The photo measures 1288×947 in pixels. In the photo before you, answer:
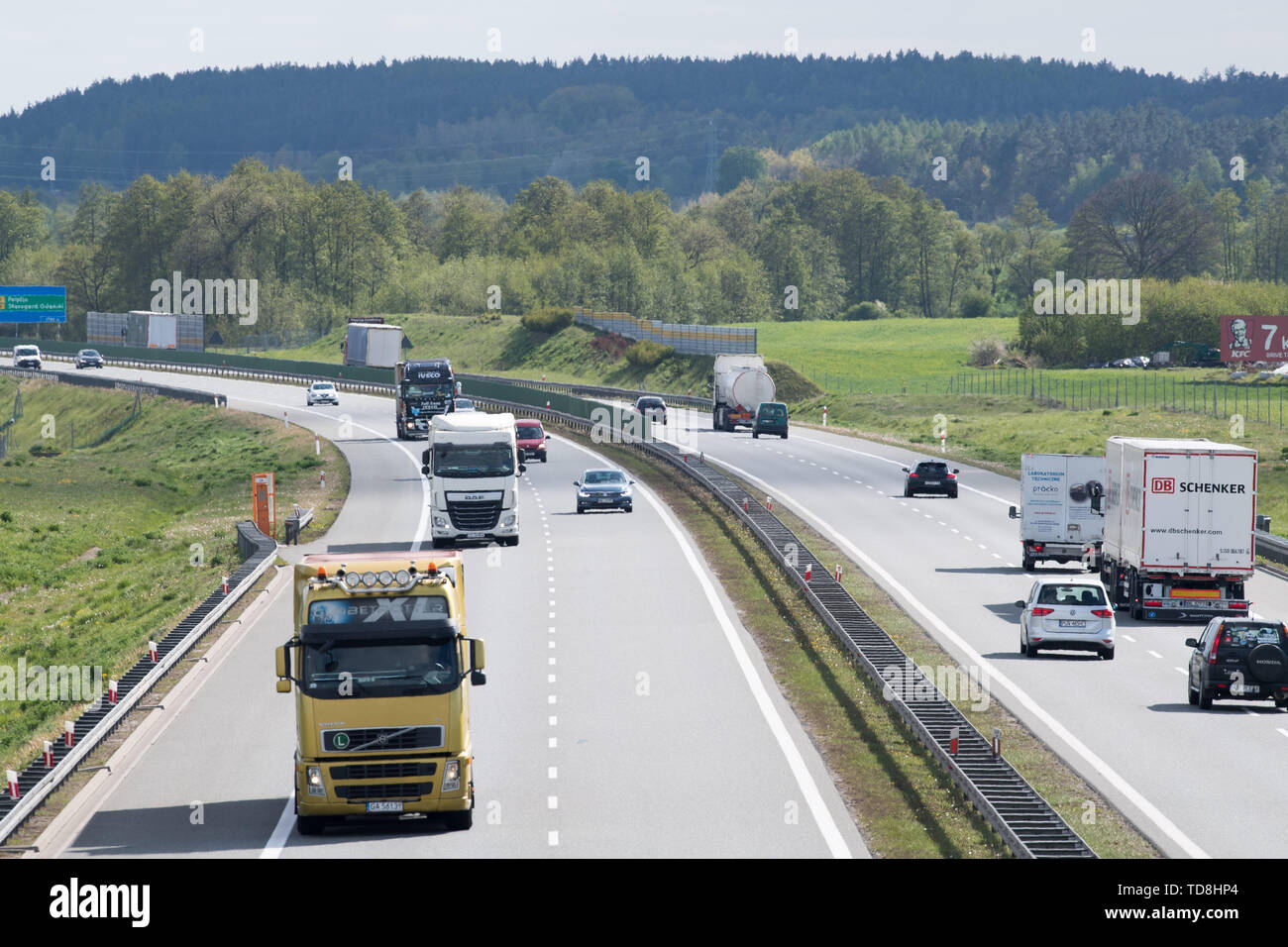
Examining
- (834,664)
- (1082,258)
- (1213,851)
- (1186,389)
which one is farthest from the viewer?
(1082,258)

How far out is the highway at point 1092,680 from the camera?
21.4 m

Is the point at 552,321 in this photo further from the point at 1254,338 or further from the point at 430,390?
the point at 430,390

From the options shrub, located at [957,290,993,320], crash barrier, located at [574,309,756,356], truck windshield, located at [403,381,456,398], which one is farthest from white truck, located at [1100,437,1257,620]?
shrub, located at [957,290,993,320]

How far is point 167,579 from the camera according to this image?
4688cm

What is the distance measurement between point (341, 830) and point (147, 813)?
285 cm

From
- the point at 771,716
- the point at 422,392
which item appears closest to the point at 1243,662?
the point at 771,716

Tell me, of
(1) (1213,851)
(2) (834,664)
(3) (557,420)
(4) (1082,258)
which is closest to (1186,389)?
(3) (557,420)

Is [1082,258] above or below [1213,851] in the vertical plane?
above

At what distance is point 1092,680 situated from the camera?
31031mm

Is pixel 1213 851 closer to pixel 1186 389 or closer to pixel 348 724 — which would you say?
pixel 348 724

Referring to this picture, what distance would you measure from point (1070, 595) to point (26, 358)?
114882mm

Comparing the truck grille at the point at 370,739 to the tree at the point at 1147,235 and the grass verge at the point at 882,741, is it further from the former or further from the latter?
the tree at the point at 1147,235

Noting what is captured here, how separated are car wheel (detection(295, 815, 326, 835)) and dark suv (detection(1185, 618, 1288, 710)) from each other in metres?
15.0
